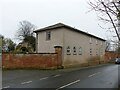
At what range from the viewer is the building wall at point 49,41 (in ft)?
134

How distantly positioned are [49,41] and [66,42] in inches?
105

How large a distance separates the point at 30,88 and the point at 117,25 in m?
6.04

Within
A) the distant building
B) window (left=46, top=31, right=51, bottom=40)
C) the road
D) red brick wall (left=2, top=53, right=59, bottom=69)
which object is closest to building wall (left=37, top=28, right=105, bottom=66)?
the distant building

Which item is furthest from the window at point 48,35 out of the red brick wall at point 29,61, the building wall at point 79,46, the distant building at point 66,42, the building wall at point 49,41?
the red brick wall at point 29,61

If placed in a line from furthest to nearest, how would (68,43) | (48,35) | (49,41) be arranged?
1. (48,35)
2. (49,41)
3. (68,43)

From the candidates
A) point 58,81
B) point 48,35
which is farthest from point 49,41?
point 58,81

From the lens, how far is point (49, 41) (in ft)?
139

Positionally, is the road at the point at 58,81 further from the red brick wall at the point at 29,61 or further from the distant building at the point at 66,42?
the distant building at the point at 66,42

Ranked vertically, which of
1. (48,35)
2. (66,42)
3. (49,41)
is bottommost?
(66,42)

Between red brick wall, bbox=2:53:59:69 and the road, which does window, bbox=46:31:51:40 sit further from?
the road

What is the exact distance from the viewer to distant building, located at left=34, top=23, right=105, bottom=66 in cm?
4077

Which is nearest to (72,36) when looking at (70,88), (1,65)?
(1,65)

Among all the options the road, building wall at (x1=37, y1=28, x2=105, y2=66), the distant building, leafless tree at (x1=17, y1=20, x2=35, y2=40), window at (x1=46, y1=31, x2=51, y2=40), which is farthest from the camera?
leafless tree at (x1=17, y1=20, x2=35, y2=40)

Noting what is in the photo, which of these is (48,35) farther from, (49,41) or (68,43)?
(68,43)
